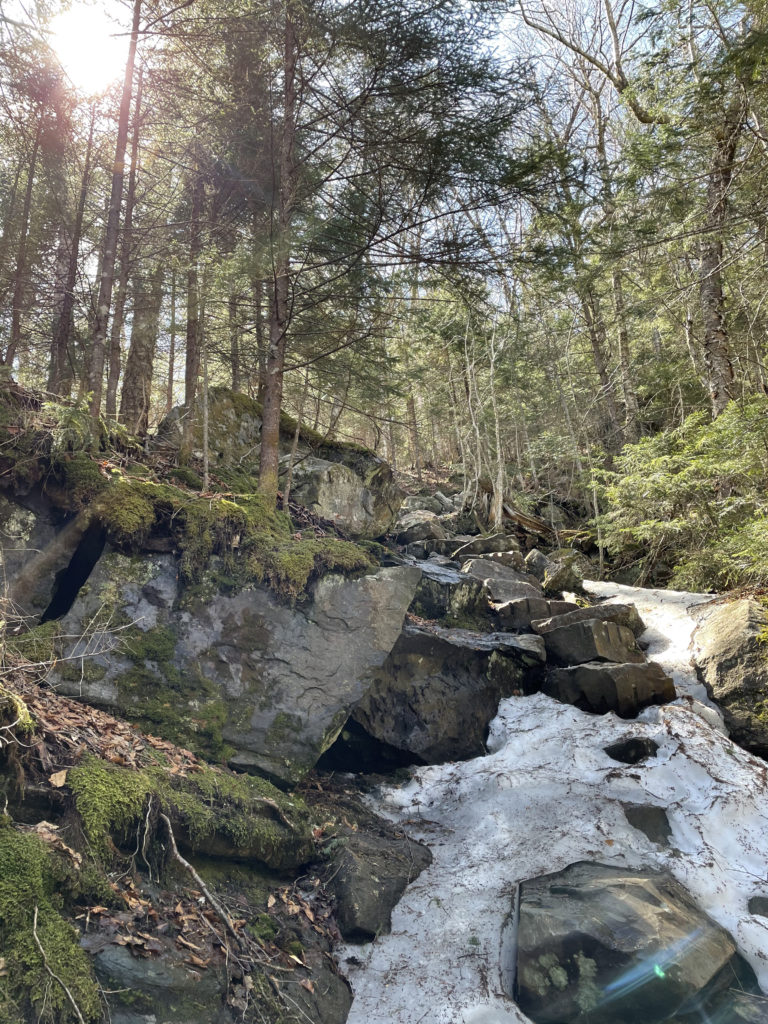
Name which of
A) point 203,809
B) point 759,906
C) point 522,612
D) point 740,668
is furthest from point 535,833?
point 522,612

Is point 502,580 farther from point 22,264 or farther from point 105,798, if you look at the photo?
point 22,264

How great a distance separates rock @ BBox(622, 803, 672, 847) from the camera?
5312 millimetres

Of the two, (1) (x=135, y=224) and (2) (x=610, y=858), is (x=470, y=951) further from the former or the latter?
(1) (x=135, y=224)

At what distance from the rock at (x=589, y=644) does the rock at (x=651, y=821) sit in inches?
107

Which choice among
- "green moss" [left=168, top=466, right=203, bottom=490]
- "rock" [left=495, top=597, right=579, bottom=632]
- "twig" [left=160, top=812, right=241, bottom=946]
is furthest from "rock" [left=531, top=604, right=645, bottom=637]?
"twig" [left=160, top=812, right=241, bottom=946]

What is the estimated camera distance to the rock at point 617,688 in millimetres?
7270

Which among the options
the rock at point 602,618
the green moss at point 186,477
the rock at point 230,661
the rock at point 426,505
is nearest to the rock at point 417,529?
the rock at point 426,505

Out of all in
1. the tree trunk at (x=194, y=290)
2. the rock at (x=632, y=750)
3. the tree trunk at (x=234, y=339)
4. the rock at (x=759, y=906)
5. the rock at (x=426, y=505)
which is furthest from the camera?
the rock at (x=426, y=505)

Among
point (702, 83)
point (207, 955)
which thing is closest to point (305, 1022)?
point (207, 955)

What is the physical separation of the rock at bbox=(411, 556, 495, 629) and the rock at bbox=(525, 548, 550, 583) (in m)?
3.01

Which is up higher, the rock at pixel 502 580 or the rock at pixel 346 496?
the rock at pixel 346 496

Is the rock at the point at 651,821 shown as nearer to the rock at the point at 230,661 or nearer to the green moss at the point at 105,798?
the rock at the point at 230,661

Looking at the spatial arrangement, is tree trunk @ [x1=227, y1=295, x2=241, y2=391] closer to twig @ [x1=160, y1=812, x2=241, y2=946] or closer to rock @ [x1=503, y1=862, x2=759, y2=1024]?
twig @ [x1=160, y1=812, x2=241, y2=946]

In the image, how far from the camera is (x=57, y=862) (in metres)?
3.18
